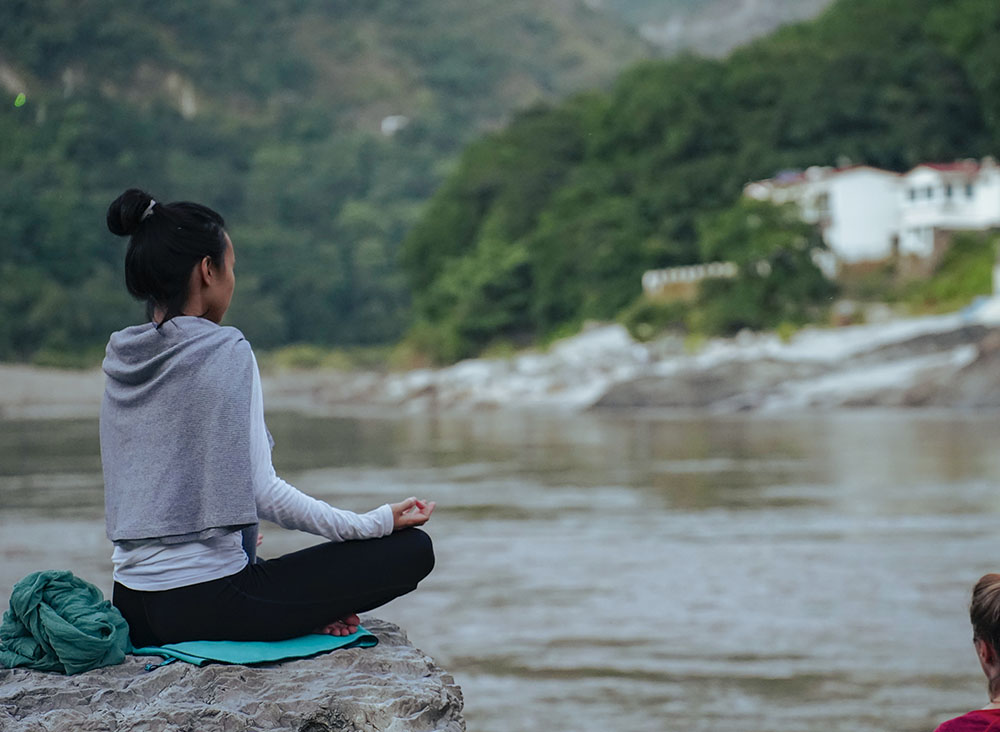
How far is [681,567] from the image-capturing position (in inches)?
381

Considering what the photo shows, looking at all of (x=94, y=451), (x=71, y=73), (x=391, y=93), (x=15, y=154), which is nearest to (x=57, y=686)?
(x=94, y=451)

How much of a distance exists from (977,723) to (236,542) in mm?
1426

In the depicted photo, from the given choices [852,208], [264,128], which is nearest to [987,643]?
[852,208]

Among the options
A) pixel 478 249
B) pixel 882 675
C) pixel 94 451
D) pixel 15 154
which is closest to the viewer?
pixel 882 675

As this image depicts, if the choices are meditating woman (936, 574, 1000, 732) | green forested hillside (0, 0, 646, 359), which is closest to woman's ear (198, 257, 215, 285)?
meditating woman (936, 574, 1000, 732)

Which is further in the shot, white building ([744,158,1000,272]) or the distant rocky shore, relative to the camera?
white building ([744,158,1000,272])

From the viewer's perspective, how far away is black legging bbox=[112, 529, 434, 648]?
3.07 metres

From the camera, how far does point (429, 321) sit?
202ft

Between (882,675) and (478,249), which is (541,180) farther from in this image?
(882,675)

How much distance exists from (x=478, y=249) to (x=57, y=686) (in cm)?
5621

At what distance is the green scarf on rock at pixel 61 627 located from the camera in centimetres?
299

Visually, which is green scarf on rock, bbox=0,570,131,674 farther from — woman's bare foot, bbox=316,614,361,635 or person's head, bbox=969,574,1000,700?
person's head, bbox=969,574,1000,700

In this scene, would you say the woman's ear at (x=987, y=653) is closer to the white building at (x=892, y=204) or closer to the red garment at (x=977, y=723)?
the red garment at (x=977, y=723)

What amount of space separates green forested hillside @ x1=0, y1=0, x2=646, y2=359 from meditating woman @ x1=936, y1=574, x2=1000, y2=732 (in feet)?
180
